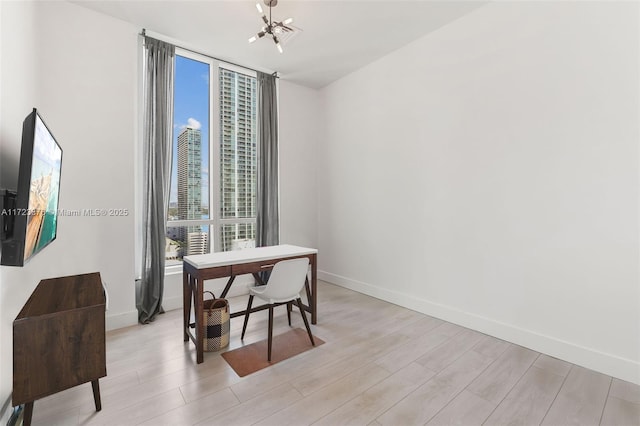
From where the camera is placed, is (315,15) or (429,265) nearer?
(315,15)

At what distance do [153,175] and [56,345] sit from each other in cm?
200

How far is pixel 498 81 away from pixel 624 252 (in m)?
1.70

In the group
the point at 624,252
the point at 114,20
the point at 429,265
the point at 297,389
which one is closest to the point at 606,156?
the point at 624,252

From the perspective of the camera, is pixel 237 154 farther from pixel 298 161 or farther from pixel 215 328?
pixel 215 328

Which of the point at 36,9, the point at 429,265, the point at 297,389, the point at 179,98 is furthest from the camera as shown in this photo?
the point at 179,98

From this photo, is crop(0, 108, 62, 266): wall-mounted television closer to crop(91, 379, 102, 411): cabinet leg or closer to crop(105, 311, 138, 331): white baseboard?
crop(91, 379, 102, 411): cabinet leg

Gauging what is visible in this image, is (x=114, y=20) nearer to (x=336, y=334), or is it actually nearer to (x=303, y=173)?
(x=303, y=173)

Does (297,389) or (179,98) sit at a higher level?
(179,98)

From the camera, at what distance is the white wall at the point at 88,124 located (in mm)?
2492

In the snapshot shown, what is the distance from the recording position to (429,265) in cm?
317

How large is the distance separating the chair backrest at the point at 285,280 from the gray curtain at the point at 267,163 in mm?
1791

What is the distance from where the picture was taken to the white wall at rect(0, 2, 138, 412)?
8.18ft

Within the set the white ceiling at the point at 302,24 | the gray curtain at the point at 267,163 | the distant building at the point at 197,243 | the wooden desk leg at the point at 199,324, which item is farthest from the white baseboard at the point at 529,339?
the white ceiling at the point at 302,24

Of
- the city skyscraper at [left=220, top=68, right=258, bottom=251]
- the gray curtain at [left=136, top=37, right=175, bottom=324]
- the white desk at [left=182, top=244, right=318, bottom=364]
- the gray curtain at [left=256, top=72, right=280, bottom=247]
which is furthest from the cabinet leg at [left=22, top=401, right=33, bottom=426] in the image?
the gray curtain at [left=256, top=72, right=280, bottom=247]
